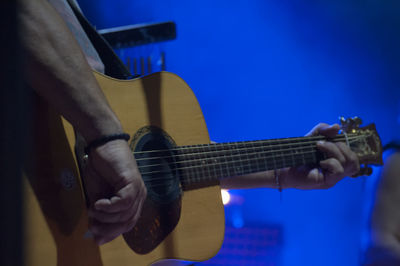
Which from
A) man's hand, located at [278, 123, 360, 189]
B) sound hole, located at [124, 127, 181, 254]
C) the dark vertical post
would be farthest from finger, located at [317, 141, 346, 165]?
the dark vertical post

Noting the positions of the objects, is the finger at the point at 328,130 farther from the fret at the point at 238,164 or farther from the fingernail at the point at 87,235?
the fingernail at the point at 87,235

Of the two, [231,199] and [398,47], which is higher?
[398,47]

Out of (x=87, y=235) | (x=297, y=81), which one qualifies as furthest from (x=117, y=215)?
(x=297, y=81)

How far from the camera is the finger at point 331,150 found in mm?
1276

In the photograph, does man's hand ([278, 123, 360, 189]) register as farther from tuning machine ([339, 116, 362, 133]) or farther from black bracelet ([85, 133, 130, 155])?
black bracelet ([85, 133, 130, 155])

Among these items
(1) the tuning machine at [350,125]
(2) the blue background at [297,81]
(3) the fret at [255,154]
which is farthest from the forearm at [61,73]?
(2) the blue background at [297,81]

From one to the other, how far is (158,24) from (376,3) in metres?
1.39

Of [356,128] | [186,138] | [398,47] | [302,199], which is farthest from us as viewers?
[302,199]

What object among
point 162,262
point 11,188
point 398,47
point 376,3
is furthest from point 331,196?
point 11,188

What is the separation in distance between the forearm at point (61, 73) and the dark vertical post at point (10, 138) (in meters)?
0.48

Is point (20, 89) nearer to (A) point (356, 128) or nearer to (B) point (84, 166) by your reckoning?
(B) point (84, 166)

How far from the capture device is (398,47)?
1.90m

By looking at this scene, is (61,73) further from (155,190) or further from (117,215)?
(155,190)

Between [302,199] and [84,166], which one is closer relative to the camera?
[84,166]
